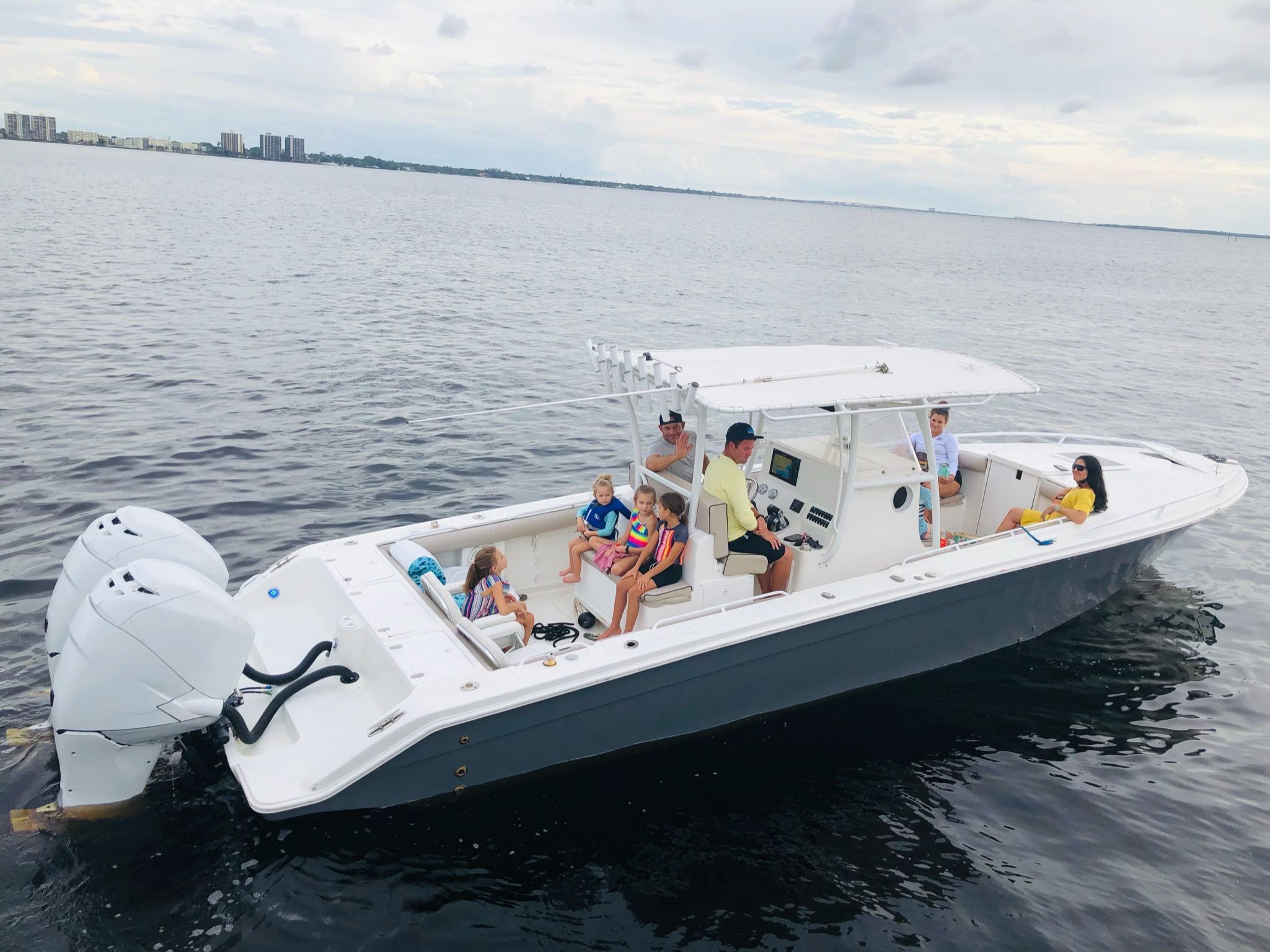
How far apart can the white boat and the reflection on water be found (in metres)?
0.32

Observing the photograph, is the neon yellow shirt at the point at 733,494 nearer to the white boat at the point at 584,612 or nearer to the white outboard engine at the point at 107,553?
the white boat at the point at 584,612

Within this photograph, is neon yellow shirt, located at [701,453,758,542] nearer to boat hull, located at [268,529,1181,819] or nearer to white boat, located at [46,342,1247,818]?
white boat, located at [46,342,1247,818]

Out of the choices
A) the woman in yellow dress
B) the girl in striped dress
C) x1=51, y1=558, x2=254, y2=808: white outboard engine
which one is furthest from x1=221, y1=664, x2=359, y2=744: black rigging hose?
the woman in yellow dress

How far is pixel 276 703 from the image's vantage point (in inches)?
215

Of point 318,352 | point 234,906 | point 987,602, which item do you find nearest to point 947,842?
point 987,602

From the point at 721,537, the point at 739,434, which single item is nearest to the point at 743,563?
the point at 721,537

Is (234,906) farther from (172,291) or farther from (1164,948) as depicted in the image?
(172,291)

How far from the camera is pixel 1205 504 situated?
8297 mm

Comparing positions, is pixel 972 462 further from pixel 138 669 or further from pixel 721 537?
pixel 138 669

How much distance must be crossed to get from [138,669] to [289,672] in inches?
53.3

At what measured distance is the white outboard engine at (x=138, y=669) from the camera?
4488 millimetres

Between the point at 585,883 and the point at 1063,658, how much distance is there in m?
5.22

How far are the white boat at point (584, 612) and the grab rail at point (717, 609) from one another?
3 centimetres

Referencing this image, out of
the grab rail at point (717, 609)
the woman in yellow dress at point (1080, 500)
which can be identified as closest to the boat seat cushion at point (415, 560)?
the grab rail at point (717, 609)
